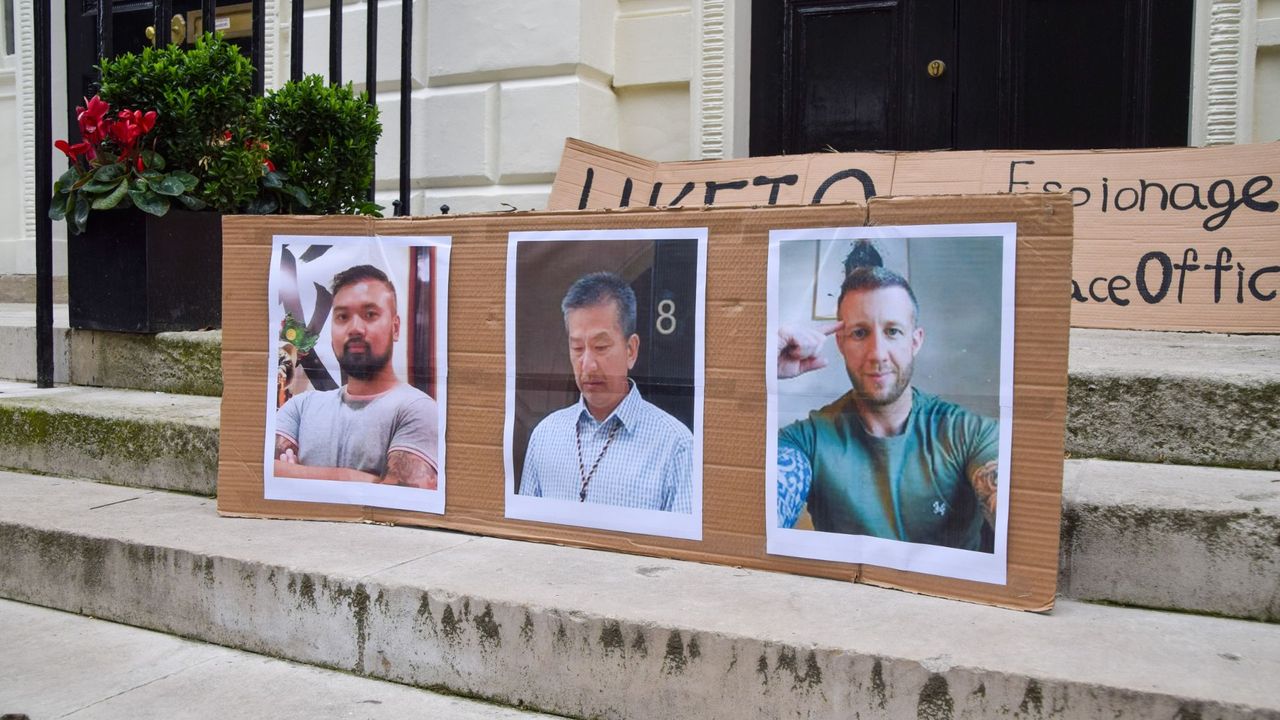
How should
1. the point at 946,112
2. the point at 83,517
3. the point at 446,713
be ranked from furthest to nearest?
the point at 946,112, the point at 83,517, the point at 446,713

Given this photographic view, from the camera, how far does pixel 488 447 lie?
2414mm

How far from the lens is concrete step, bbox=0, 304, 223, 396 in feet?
11.4

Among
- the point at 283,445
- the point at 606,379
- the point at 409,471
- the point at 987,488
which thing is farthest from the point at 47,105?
the point at 987,488

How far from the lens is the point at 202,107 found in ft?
11.9

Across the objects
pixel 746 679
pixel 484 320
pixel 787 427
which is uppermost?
pixel 484 320

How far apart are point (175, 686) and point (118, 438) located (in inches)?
46.8

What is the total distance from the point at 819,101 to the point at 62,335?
3581 mm

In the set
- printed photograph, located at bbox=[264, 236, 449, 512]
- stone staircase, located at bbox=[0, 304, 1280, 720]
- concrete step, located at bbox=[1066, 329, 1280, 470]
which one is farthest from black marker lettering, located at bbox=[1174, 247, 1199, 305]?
printed photograph, located at bbox=[264, 236, 449, 512]

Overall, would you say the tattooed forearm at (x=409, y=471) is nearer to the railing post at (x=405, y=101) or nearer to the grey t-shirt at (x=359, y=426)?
the grey t-shirt at (x=359, y=426)

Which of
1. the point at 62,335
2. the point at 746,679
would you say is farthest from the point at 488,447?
the point at 62,335

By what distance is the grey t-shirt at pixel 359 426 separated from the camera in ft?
8.11

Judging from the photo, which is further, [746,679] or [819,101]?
[819,101]

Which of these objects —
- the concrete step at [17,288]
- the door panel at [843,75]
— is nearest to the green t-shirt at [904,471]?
the door panel at [843,75]

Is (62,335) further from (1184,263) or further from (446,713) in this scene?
(1184,263)
